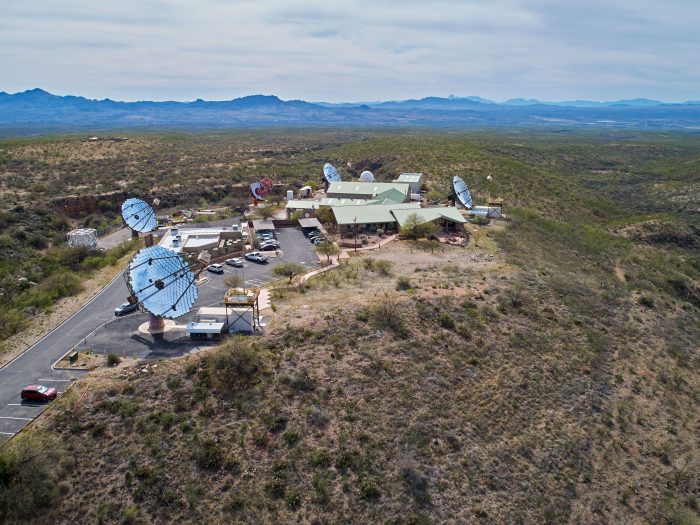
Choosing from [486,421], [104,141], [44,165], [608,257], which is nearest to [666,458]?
[486,421]

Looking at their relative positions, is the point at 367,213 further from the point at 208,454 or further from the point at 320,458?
the point at 208,454

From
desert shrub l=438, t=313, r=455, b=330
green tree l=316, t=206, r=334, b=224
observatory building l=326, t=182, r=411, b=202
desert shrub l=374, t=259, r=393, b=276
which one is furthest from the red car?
observatory building l=326, t=182, r=411, b=202

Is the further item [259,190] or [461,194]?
[259,190]

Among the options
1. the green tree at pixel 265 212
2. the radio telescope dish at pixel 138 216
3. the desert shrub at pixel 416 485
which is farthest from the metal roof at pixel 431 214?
the desert shrub at pixel 416 485

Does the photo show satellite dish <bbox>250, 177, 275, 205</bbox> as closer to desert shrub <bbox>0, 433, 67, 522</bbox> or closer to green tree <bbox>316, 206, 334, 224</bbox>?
green tree <bbox>316, 206, 334, 224</bbox>

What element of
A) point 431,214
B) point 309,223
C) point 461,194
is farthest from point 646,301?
point 309,223

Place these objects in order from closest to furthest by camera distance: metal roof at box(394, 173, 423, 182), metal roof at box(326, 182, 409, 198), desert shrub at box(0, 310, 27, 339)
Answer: desert shrub at box(0, 310, 27, 339)
metal roof at box(326, 182, 409, 198)
metal roof at box(394, 173, 423, 182)

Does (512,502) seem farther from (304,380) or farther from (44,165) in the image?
(44,165)
